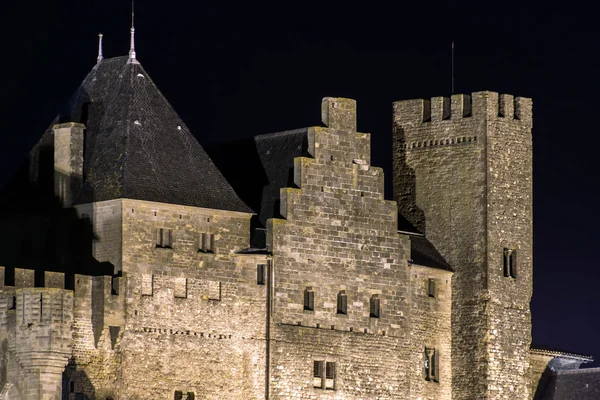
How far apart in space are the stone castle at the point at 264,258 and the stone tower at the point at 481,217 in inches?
2.5

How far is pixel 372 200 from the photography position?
99.5 metres

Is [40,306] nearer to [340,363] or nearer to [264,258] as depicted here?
[264,258]

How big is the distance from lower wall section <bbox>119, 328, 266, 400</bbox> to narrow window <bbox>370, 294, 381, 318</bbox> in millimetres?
4359

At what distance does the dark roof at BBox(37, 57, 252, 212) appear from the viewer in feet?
311

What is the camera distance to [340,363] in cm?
9769

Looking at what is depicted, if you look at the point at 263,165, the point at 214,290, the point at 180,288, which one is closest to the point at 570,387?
the point at 263,165

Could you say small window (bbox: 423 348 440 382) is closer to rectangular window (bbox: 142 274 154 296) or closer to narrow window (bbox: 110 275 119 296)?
rectangular window (bbox: 142 274 154 296)

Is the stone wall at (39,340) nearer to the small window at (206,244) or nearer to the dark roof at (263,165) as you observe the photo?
the small window at (206,244)

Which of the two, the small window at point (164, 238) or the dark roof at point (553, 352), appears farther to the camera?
the dark roof at point (553, 352)

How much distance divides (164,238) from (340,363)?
720 cm

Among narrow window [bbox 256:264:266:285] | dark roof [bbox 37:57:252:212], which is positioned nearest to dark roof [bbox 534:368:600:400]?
narrow window [bbox 256:264:266:285]

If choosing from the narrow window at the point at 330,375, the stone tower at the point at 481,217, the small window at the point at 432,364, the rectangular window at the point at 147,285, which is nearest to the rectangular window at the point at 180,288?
the rectangular window at the point at 147,285

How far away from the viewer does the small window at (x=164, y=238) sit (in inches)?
3723

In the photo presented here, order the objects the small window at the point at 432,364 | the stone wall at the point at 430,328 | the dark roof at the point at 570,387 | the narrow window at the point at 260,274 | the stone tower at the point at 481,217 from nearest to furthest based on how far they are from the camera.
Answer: the narrow window at the point at 260,274 → the stone wall at the point at 430,328 → the small window at the point at 432,364 → the stone tower at the point at 481,217 → the dark roof at the point at 570,387
